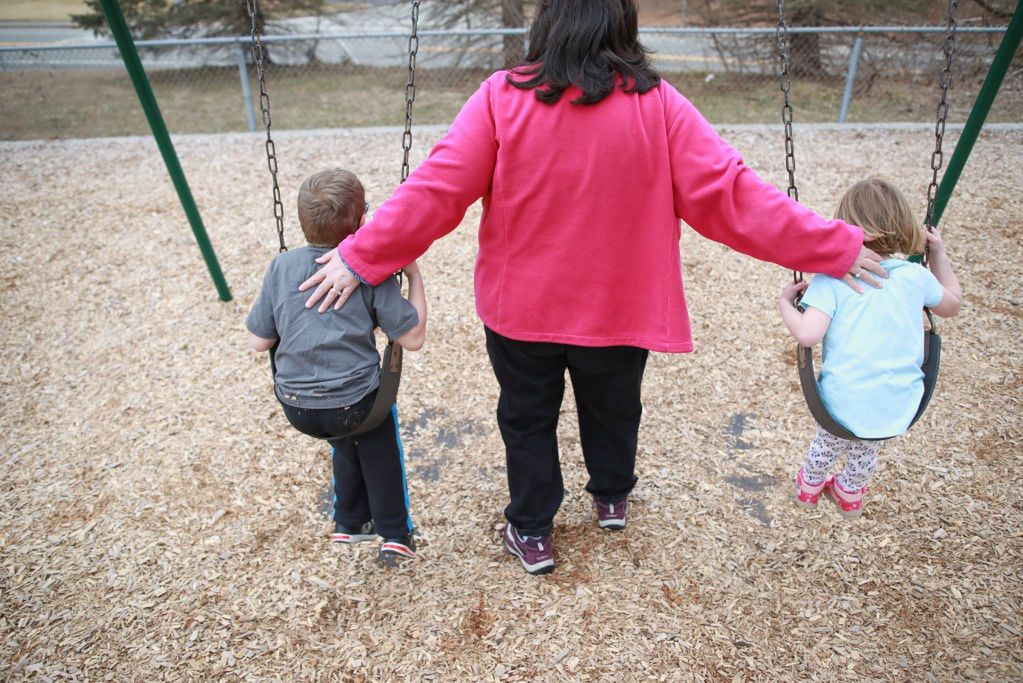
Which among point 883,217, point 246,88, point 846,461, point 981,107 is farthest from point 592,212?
point 246,88

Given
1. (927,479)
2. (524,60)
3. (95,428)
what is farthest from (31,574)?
(927,479)

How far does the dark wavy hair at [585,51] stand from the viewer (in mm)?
1695

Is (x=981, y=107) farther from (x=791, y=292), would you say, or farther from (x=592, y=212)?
(x=592, y=212)

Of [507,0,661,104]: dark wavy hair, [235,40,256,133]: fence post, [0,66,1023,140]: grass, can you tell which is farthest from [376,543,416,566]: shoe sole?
[0,66,1023,140]: grass

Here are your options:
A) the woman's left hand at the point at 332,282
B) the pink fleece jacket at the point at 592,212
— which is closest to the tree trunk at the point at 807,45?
the pink fleece jacket at the point at 592,212

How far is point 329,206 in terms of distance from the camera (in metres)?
1.98

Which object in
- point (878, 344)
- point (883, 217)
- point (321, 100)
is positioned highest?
point (883, 217)

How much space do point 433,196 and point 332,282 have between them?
1.19ft

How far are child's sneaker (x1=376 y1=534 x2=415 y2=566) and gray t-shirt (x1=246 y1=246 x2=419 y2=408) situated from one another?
2.55ft

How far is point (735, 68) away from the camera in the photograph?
916 cm

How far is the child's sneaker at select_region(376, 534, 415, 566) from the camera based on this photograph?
2574 millimetres

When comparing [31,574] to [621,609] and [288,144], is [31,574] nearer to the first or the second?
[621,609]

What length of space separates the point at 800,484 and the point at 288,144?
598 centimetres

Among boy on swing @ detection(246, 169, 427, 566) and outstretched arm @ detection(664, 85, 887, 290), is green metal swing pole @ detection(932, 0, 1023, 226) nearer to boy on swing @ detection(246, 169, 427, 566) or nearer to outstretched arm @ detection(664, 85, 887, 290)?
outstretched arm @ detection(664, 85, 887, 290)
